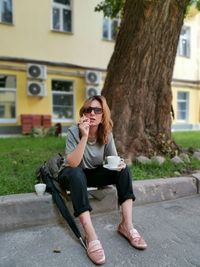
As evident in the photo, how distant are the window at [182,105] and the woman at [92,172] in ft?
44.0

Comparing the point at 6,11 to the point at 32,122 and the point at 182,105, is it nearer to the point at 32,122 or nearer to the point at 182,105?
the point at 32,122

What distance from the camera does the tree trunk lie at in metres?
5.11

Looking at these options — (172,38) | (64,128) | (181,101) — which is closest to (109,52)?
(64,128)

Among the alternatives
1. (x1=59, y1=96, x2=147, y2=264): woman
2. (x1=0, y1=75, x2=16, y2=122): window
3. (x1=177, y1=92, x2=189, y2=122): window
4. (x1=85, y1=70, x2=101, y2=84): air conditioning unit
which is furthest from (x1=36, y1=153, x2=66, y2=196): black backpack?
Result: (x1=177, y1=92, x2=189, y2=122): window

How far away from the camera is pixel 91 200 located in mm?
3430

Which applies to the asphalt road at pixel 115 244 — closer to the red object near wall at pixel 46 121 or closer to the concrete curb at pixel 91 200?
the concrete curb at pixel 91 200

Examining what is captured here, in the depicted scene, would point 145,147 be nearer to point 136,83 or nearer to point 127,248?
point 136,83

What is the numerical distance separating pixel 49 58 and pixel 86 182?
9.75 metres

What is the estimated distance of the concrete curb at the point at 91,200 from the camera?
10.2 ft

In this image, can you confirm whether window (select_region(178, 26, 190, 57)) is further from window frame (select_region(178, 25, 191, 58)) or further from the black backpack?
the black backpack

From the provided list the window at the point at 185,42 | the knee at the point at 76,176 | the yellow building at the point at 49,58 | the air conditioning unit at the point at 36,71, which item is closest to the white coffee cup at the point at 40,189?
the knee at the point at 76,176

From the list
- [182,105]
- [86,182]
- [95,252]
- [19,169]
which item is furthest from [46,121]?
[95,252]

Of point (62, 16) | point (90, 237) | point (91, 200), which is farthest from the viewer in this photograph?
point (62, 16)

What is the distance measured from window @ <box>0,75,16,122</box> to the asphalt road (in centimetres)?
903
